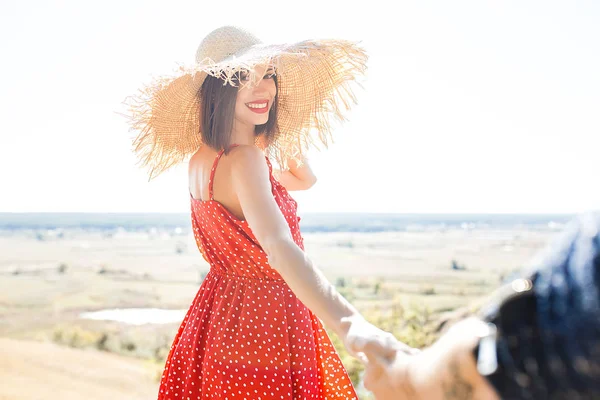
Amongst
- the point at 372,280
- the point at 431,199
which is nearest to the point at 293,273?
the point at 372,280

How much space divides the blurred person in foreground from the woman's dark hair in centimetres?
129

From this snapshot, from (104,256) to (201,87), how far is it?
27.0 metres

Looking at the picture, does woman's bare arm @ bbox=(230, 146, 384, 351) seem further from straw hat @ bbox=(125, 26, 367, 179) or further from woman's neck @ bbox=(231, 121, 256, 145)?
straw hat @ bbox=(125, 26, 367, 179)

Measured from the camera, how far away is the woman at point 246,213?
1.77 meters

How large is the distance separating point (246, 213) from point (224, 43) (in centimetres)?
68

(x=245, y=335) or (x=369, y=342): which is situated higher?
(x=369, y=342)

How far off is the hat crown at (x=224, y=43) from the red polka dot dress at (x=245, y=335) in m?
0.39

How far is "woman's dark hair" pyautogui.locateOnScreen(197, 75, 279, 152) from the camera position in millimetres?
1922

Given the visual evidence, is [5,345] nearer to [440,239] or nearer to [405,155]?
[440,239]

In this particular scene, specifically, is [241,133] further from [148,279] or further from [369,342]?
[148,279]

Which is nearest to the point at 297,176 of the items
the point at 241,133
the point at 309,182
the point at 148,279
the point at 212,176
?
the point at 309,182

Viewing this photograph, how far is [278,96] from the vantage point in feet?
7.27

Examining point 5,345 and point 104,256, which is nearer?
point 5,345

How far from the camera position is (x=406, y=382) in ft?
2.98
